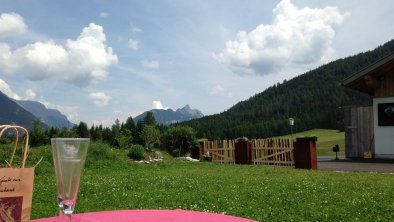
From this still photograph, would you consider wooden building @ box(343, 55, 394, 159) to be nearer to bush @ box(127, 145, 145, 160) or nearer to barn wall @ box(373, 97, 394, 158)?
barn wall @ box(373, 97, 394, 158)

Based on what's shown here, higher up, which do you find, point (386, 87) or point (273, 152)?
point (386, 87)

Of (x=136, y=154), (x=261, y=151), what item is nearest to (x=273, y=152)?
(x=261, y=151)

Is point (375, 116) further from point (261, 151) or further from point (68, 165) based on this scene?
point (68, 165)

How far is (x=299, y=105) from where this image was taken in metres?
117

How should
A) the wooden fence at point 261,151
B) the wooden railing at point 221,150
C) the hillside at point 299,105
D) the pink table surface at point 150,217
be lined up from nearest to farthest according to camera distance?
the pink table surface at point 150,217 < the wooden fence at point 261,151 < the wooden railing at point 221,150 < the hillside at point 299,105

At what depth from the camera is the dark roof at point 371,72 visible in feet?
61.1

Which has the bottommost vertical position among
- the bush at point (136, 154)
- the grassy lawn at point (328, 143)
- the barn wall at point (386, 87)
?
the grassy lawn at point (328, 143)

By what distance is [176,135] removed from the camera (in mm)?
29844

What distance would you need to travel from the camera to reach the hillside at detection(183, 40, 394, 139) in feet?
283

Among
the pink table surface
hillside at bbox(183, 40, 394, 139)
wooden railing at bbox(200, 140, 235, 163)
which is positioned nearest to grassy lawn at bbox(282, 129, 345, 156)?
hillside at bbox(183, 40, 394, 139)

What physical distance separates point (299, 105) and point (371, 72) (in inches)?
3947

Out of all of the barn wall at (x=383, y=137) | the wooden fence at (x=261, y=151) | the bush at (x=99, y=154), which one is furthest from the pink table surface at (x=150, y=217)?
the barn wall at (x=383, y=137)

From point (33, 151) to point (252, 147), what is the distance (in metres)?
9.63

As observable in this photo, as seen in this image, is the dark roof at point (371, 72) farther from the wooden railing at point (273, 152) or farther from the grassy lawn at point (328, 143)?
the grassy lawn at point (328, 143)
